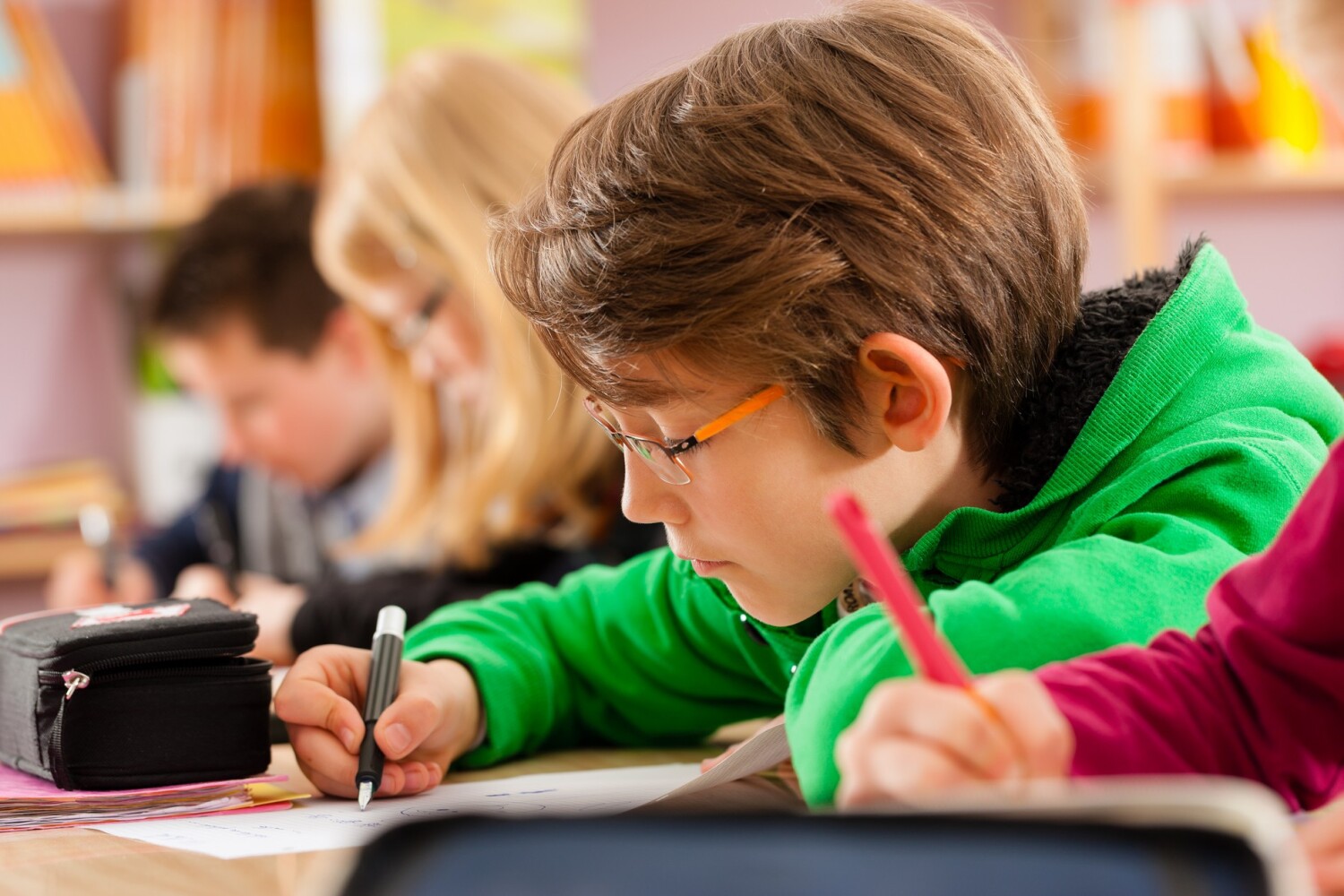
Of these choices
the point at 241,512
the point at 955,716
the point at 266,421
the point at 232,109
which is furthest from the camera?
the point at 232,109

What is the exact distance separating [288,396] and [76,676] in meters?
1.39

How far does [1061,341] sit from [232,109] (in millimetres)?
2017

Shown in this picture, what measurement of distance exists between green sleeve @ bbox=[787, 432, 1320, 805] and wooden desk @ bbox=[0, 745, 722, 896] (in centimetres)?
21

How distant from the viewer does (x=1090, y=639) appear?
2.04 feet

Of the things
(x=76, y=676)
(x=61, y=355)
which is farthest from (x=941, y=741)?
(x=61, y=355)

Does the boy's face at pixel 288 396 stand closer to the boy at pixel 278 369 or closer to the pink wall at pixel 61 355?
the boy at pixel 278 369

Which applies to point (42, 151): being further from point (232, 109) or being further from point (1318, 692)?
point (1318, 692)

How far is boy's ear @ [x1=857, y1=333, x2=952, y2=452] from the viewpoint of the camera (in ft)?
2.39

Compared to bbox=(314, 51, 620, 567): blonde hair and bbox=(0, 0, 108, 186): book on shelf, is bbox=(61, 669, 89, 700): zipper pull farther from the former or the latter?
bbox=(0, 0, 108, 186): book on shelf

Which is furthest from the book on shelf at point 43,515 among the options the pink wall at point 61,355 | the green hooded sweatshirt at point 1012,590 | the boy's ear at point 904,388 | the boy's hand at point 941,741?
the boy's hand at point 941,741

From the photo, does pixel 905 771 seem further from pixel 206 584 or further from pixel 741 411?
pixel 206 584

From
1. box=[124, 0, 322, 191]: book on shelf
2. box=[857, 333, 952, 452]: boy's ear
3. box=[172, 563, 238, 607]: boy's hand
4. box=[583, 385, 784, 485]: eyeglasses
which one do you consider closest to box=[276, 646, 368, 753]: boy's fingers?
box=[583, 385, 784, 485]: eyeglasses

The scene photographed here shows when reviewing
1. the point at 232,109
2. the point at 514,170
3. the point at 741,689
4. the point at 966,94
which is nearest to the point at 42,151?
the point at 232,109

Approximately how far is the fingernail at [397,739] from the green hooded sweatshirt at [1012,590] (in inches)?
3.9
